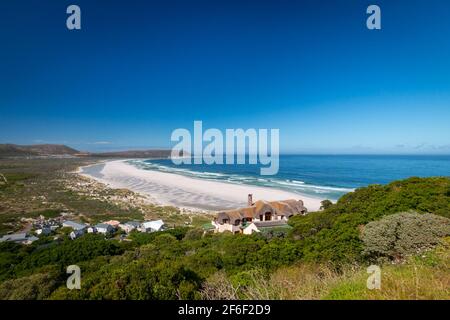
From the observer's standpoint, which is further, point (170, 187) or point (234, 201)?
point (170, 187)

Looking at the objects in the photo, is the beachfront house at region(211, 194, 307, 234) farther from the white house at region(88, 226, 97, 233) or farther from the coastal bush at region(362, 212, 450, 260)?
the coastal bush at region(362, 212, 450, 260)

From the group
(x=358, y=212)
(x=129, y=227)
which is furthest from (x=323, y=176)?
(x=358, y=212)

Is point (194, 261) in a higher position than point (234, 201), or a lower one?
higher

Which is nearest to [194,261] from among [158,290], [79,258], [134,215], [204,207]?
[158,290]

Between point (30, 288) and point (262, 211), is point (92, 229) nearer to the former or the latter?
point (30, 288)

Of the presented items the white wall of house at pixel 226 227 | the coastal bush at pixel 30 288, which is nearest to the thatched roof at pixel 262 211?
the white wall of house at pixel 226 227
